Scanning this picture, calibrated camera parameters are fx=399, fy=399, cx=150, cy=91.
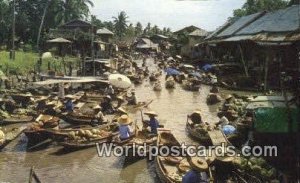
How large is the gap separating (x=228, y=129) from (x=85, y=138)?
243 inches

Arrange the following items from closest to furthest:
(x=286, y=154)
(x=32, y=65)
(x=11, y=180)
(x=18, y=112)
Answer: (x=286, y=154)
(x=11, y=180)
(x=18, y=112)
(x=32, y=65)

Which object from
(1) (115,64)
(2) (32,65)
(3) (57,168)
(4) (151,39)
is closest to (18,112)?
(3) (57,168)

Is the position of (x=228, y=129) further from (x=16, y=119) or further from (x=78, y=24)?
(x=78, y=24)

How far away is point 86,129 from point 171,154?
5.08 metres

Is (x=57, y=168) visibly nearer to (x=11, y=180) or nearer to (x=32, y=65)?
(x=11, y=180)

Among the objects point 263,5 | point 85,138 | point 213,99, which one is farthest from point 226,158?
point 263,5

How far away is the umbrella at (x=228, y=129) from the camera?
1661cm

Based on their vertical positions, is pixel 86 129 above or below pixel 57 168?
above

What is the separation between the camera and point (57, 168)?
15.8 m

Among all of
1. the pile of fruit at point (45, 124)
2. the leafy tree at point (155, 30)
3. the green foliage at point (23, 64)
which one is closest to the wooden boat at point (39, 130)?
the pile of fruit at point (45, 124)

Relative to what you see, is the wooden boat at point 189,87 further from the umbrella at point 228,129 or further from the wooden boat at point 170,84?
the umbrella at point 228,129

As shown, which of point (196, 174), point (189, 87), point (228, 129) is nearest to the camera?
point (196, 174)

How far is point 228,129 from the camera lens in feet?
55.1

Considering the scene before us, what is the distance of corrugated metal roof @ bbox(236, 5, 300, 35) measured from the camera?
2504cm
